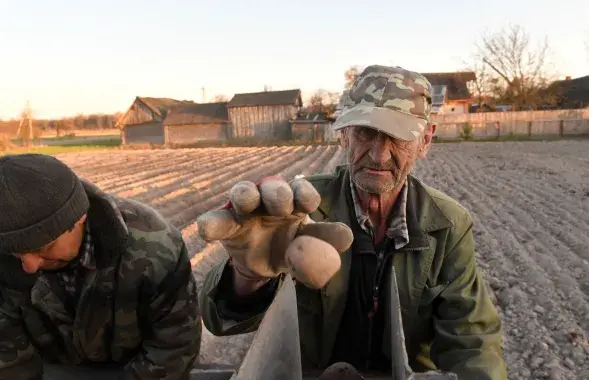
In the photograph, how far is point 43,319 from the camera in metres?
2.25

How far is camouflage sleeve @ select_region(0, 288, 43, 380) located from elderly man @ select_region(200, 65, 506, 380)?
3.00 feet

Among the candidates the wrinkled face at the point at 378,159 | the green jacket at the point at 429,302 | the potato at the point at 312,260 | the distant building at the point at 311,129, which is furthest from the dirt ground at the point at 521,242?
the distant building at the point at 311,129

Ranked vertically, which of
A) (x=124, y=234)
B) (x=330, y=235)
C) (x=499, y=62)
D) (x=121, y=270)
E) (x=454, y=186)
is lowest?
(x=454, y=186)

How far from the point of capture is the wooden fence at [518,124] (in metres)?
31.6

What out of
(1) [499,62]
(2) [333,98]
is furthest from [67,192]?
(2) [333,98]

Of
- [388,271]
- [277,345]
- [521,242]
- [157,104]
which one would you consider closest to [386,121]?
[388,271]

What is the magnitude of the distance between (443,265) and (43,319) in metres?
1.73

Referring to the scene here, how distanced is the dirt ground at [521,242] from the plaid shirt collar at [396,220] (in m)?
2.18

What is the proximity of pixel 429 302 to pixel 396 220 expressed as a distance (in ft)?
1.13

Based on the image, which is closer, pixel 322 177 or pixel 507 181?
pixel 322 177

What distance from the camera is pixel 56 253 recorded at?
2.00 metres

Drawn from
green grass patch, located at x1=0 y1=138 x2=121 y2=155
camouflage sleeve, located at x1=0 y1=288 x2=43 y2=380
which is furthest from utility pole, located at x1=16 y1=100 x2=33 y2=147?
camouflage sleeve, located at x1=0 y1=288 x2=43 y2=380

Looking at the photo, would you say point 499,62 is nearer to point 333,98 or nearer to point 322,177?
point 333,98

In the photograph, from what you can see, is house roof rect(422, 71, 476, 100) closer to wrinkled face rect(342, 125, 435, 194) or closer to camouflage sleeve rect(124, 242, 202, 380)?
wrinkled face rect(342, 125, 435, 194)
